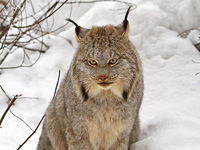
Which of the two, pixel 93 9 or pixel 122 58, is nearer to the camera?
pixel 122 58

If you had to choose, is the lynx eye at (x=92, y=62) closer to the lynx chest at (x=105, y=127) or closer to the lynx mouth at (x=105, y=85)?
the lynx mouth at (x=105, y=85)

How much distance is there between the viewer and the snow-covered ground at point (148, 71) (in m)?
4.36

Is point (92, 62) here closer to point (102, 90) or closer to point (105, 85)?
point (105, 85)

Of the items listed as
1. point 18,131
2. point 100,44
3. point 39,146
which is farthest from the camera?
point 18,131

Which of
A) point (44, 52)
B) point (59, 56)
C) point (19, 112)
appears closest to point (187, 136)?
point (19, 112)

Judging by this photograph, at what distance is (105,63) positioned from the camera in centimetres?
300

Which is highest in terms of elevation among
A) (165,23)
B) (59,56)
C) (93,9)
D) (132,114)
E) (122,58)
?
(93,9)

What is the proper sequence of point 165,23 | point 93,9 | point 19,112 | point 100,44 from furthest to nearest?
point 93,9
point 165,23
point 19,112
point 100,44

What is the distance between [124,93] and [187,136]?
0.84m

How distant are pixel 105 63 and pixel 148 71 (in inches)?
106

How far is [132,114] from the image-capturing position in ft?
Answer: 11.1

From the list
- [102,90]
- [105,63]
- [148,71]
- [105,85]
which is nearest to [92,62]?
[105,63]

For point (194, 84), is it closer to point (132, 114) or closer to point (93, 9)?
point (132, 114)

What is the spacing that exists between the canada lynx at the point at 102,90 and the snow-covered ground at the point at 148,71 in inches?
20.7
